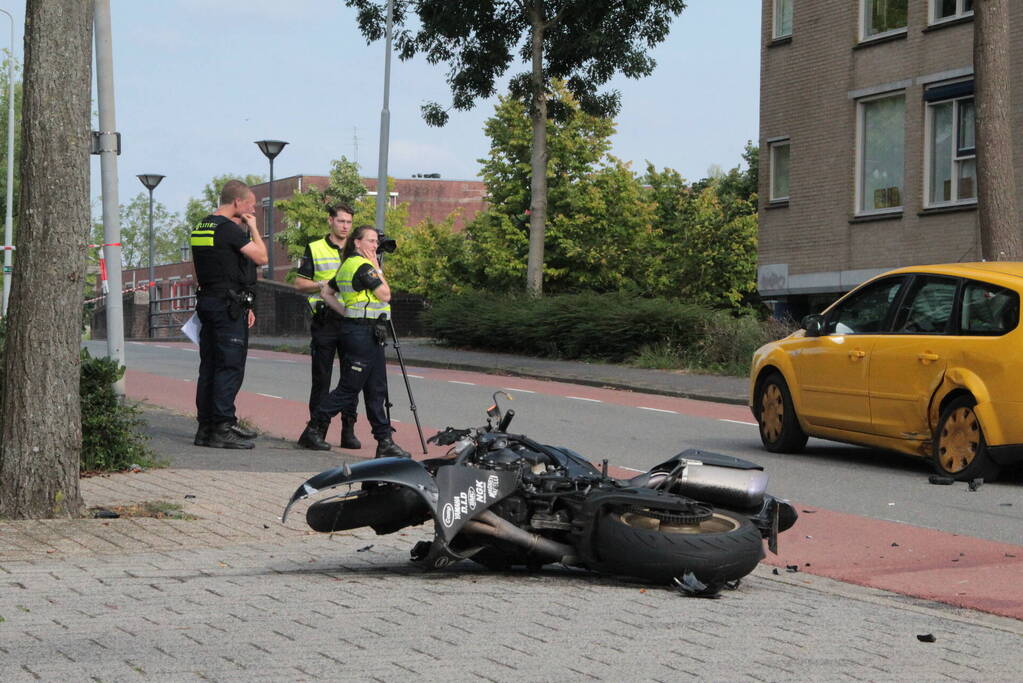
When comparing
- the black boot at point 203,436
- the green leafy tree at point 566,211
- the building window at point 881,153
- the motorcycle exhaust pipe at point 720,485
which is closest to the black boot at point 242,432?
the black boot at point 203,436

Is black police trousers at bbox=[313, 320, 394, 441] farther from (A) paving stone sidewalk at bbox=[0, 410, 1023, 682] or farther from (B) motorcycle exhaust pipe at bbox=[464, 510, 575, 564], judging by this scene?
(B) motorcycle exhaust pipe at bbox=[464, 510, 575, 564]

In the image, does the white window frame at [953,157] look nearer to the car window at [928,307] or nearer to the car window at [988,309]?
the car window at [928,307]

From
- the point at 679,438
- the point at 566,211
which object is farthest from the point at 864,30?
the point at 566,211

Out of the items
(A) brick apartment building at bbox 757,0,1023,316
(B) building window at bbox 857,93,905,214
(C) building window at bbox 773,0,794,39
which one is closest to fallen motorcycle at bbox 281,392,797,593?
(A) brick apartment building at bbox 757,0,1023,316

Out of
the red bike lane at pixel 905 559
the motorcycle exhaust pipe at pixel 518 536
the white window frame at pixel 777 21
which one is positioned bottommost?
the red bike lane at pixel 905 559

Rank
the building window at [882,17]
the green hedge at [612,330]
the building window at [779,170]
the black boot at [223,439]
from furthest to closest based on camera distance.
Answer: the building window at [779,170], the building window at [882,17], the green hedge at [612,330], the black boot at [223,439]

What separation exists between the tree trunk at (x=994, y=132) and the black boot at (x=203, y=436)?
32.8 feet

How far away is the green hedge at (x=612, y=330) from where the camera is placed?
25734 millimetres

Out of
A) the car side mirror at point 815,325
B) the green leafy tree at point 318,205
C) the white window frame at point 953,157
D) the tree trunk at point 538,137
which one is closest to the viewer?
the car side mirror at point 815,325

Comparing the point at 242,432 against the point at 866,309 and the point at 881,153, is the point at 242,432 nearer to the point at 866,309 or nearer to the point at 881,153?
the point at 866,309

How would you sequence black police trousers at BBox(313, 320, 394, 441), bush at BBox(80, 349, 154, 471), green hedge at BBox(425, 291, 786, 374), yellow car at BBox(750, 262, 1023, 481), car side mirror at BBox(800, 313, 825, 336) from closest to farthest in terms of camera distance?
1. bush at BBox(80, 349, 154, 471)
2. yellow car at BBox(750, 262, 1023, 481)
3. black police trousers at BBox(313, 320, 394, 441)
4. car side mirror at BBox(800, 313, 825, 336)
5. green hedge at BBox(425, 291, 786, 374)

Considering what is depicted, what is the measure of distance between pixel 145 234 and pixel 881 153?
95.8m

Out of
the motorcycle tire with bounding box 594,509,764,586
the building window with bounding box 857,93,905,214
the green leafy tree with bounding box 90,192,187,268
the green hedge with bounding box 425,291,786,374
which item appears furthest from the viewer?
the green leafy tree with bounding box 90,192,187,268

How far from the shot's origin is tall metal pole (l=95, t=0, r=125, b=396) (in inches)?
504
